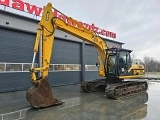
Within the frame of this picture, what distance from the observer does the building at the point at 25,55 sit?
13164 mm

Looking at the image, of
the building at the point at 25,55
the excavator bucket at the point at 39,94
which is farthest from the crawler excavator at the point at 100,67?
the building at the point at 25,55

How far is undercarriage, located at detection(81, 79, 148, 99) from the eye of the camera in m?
10.2

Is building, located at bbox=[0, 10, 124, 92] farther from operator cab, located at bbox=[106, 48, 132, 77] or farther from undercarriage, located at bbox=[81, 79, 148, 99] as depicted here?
operator cab, located at bbox=[106, 48, 132, 77]

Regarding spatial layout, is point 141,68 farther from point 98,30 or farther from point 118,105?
point 98,30

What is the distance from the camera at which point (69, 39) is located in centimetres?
1789

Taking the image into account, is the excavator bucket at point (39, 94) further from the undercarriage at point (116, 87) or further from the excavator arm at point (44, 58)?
the undercarriage at point (116, 87)

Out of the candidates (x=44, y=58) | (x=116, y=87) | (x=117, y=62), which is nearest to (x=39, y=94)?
(x=44, y=58)

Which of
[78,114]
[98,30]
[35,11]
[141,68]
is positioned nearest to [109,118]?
[78,114]

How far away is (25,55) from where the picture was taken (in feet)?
47.1

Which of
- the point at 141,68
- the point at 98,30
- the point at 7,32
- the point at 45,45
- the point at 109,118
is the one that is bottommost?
the point at 109,118

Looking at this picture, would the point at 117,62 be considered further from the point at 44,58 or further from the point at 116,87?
the point at 44,58

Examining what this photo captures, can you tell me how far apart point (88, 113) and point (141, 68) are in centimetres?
762

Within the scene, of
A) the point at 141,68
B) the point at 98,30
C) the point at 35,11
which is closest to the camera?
the point at 141,68

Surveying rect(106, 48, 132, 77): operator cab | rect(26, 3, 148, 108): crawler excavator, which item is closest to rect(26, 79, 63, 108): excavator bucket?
rect(26, 3, 148, 108): crawler excavator
